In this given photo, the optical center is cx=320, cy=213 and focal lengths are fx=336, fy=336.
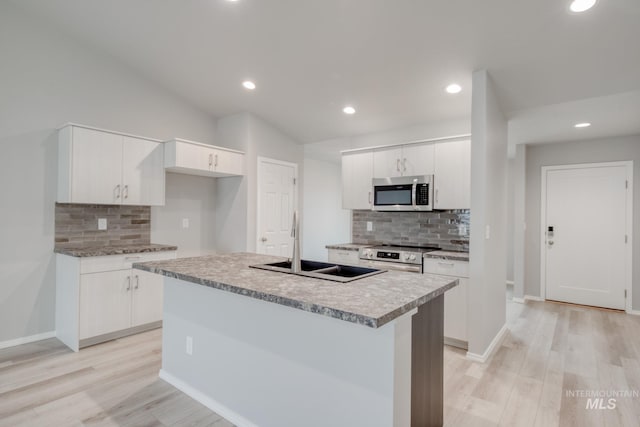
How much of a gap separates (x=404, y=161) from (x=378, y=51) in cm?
144

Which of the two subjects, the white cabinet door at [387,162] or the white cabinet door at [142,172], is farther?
the white cabinet door at [387,162]

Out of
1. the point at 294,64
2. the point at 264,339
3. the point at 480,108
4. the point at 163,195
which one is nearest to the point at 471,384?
the point at 264,339

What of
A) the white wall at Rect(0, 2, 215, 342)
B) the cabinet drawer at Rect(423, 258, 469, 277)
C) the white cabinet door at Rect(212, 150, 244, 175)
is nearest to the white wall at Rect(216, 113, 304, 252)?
the white cabinet door at Rect(212, 150, 244, 175)

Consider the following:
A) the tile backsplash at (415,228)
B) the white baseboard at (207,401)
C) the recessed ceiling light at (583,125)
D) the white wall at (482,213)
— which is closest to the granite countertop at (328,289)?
the white baseboard at (207,401)

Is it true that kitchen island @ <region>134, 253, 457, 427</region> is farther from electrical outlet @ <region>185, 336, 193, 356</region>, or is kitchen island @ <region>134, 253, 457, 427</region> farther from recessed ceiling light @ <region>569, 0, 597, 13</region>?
recessed ceiling light @ <region>569, 0, 597, 13</region>

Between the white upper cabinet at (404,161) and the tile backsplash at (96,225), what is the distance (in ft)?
9.58

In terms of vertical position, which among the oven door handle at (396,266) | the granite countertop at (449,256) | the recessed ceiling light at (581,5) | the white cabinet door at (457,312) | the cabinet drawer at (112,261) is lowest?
the white cabinet door at (457,312)

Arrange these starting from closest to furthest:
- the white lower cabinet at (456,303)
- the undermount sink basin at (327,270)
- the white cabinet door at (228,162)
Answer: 1. the undermount sink basin at (327,270)
2. the white lower cabinet at (456,303)
3. the white cabinet door at (228,162)

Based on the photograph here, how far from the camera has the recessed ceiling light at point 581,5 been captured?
6.98 ft

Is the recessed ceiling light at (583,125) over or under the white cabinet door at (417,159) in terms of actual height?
over

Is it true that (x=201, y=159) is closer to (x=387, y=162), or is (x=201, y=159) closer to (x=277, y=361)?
(x=387, y=162)

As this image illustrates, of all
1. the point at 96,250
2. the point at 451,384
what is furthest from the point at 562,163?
the point at 96,250

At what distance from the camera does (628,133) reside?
4344 mm

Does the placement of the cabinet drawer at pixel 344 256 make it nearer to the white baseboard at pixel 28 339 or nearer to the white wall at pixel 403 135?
the white wall at pixel 403 135
